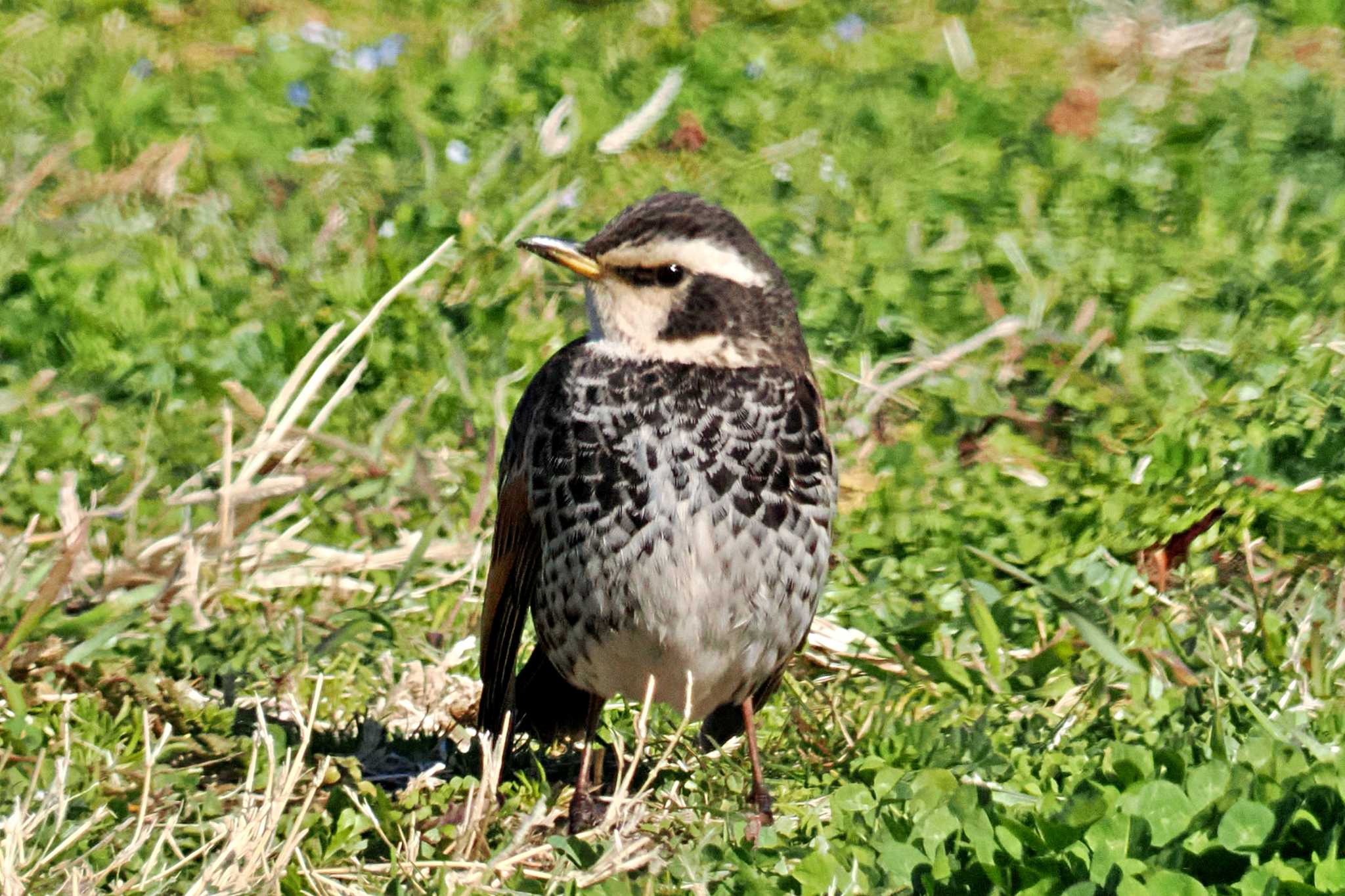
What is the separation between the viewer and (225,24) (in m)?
10.2

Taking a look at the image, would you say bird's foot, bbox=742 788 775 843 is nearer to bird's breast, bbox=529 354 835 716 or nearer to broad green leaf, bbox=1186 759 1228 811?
bird's breast, bbox=529 354 835 716

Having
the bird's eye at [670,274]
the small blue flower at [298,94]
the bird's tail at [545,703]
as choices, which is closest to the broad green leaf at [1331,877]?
the bird's eye at [670,274]

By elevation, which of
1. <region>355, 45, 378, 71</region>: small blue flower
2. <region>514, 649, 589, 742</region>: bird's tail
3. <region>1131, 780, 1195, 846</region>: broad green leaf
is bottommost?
<region>355, 45, 378, 71</region>: small blue flower

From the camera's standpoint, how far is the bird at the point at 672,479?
15.0 ft

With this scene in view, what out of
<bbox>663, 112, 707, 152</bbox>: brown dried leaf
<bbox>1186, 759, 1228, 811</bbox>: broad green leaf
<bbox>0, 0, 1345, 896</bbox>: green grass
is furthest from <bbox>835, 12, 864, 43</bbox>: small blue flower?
<bbox>1186, 759, 1228, 811</bbox>: broad green leaf

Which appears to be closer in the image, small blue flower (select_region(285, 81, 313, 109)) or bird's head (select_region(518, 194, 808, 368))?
bird's head (select_region(518, 194, 808, 368))

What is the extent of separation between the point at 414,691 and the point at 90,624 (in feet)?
2.90

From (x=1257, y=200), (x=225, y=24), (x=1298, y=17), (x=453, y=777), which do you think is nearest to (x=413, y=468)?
(x=453, y=777)

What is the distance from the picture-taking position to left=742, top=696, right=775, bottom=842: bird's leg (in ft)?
15.5

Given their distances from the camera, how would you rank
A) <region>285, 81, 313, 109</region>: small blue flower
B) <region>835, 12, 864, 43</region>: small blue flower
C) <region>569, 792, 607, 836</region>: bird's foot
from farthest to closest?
<region>835, 12, 864, 43</region>: small blue flower → <region>285, 81, 313, 109</region>: small blue flower → <region>569, 792, 607, 836</region>: bird's foot

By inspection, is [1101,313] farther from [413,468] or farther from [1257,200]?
[413,468]

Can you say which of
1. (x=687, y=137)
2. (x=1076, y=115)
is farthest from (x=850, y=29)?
(x=687, y=137)

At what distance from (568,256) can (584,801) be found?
4.25 ft

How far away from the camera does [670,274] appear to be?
15.6 ft
